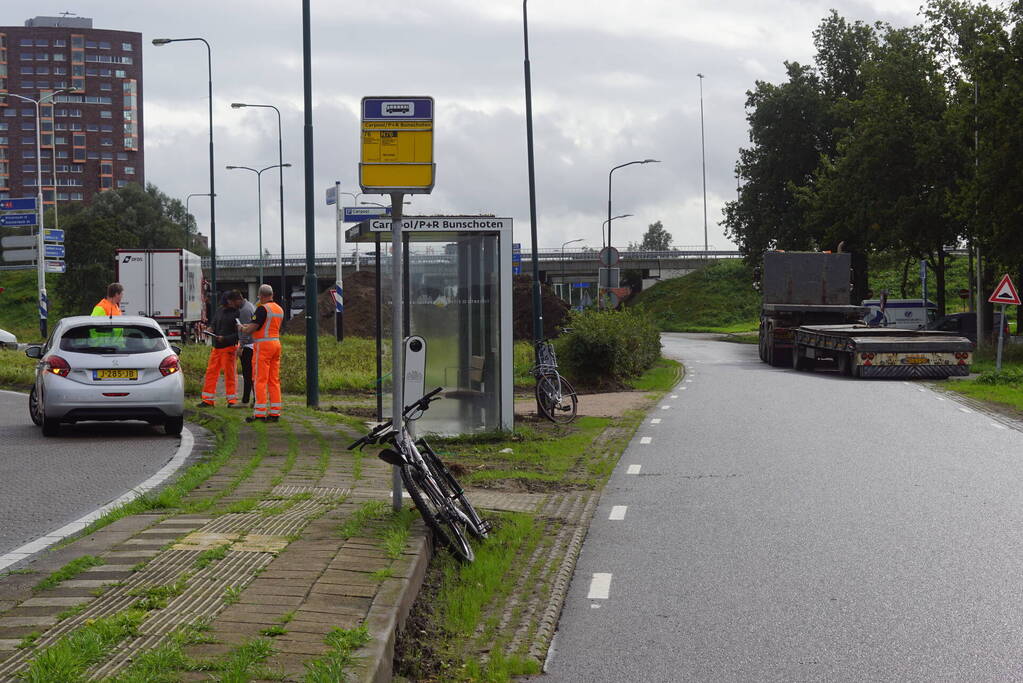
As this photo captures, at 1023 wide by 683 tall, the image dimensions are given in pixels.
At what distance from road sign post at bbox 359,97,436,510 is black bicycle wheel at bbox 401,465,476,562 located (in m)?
0.91

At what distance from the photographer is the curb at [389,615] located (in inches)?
191

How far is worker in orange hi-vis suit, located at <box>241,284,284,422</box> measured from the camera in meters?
16.5

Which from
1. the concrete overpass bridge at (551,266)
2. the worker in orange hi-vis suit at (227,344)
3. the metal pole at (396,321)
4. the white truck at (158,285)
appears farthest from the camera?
the concrete overpass bridge at (551,266)

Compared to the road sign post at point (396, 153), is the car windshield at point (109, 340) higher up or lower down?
lower down

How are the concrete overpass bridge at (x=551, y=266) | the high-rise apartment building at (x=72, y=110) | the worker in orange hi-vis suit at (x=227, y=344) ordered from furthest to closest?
the high-rise apartment building at (x=72, y=110)
the concrete overpass bridge at (x=551, y=266)
the worker in orange hi-vis suit at (x=227, y=344)

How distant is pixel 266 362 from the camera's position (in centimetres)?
1661

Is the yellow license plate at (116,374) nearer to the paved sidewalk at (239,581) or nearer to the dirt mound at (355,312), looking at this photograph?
the paved sidewalk at (239,581)

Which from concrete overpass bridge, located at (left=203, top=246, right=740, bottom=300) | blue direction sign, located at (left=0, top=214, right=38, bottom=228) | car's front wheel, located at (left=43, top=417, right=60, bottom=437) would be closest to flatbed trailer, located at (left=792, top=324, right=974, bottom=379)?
car's front wheel, located at (left=43, top=417, right=60, bottom=437)

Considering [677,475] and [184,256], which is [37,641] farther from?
[184,256]

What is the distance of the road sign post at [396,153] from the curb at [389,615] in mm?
1623

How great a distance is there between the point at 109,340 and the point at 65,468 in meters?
3.40

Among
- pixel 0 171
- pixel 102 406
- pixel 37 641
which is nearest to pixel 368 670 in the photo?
pixel 37 641

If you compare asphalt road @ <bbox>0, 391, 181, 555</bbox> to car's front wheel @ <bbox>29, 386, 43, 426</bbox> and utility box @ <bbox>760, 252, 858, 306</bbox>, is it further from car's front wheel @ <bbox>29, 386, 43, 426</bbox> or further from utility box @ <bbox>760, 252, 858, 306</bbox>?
utility box @ <bbox>760, 252, 858, 306</bbox>

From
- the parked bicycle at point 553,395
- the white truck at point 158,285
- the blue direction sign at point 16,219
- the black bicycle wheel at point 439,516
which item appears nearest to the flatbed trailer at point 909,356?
the parked bicycle at point 553,395
